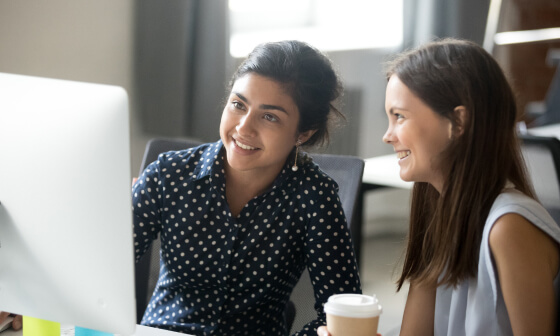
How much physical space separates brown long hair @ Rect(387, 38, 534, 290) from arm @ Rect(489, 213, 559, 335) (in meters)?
0.08

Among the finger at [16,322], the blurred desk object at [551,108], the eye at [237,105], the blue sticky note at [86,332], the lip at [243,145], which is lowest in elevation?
the blurred desk object at [551,108]

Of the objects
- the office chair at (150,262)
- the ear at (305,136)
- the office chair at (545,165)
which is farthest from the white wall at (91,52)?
the ear at (305,136)

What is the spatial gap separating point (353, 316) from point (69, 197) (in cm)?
40

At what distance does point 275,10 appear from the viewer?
3.83 metres

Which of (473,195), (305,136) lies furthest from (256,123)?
(473,195)

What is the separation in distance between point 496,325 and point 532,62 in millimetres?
4043

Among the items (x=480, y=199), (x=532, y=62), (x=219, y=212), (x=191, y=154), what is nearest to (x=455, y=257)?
(x=480, y=199)

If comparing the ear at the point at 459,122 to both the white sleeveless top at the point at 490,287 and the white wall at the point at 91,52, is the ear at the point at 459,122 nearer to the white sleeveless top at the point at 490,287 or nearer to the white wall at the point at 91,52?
the white sleeveless top at the point at 490,287

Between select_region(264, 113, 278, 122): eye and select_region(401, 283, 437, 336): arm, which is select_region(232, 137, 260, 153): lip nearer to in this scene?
select_region(264, 113, 278, 122): eye

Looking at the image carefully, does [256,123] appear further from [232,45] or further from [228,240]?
[232,45]

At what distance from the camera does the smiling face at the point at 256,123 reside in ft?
4.73

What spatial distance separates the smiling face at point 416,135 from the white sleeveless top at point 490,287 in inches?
5.0

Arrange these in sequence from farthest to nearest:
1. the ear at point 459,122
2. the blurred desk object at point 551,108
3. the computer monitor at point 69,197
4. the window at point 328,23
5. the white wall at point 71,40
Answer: the blurred desk object at point 551,108 → the window at point 328,23 → the white wall at point 71,40 → the ear at point 459,122 → the computer monitor at point 69,197

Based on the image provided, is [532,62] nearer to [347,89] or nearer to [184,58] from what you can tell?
[347,89]
